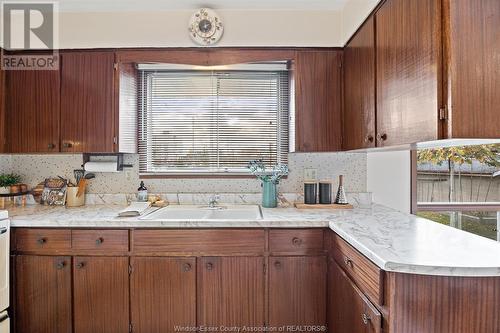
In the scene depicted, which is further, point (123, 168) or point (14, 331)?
point (123, 168)

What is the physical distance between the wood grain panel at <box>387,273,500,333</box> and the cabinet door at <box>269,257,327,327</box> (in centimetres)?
82

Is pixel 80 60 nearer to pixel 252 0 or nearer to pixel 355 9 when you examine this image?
pixel 252 0

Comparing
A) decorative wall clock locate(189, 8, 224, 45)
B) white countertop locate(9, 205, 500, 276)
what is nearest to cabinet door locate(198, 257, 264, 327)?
white countertop locate(9, 205, 500, 276)

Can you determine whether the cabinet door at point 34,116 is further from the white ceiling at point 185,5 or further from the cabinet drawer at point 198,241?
the cabinet drawer at point 198,241

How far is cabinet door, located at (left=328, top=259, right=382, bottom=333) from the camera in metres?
1.26

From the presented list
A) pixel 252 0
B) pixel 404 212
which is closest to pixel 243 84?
pixel 252 0

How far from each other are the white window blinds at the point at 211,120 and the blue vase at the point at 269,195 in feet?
0.97

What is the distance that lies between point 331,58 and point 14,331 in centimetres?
293

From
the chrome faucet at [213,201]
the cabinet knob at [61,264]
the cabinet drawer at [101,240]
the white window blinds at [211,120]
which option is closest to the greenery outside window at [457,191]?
the white window blinds at [211,120]

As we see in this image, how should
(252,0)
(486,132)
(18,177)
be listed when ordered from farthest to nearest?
(18,177) → (252,0) → (486,132)

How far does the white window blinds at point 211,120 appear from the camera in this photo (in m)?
2.61

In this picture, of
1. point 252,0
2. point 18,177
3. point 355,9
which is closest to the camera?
point 355,9

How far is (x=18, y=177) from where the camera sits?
2.58 metres

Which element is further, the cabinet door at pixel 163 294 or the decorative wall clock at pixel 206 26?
the decorative wall clock at pixel 206 26
